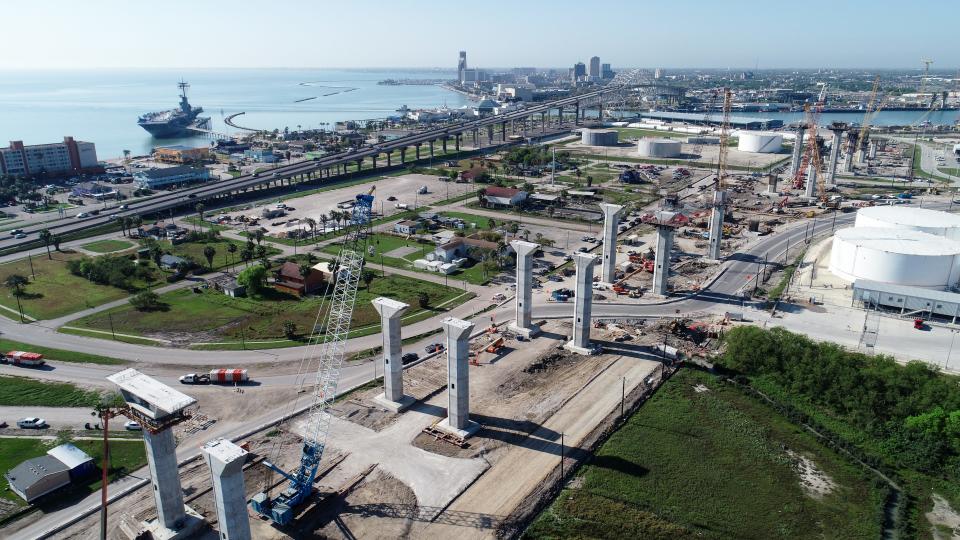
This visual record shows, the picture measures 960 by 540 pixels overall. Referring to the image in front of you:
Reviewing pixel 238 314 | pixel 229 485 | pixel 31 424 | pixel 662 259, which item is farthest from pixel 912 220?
pixel 31 424

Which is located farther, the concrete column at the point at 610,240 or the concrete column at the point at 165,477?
the concrete column at the point at 610,240

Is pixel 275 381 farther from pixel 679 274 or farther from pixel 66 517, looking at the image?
pixel 679 274

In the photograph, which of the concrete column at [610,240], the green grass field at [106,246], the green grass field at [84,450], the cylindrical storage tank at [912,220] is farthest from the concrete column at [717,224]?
the green grass field at [106,246]

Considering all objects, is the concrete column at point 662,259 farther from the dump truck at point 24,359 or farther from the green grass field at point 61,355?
the dump truck at point 24,359

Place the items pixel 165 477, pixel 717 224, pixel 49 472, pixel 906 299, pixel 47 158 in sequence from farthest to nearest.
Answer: pixel 47 158 → pixel 717 224 → pixel 906 299 → pixel 49 472 → pixel 165 477

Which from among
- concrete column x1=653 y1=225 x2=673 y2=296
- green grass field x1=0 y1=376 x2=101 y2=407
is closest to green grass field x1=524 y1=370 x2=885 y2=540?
concrete column x1=653 y1=225 x2=673 y2=296

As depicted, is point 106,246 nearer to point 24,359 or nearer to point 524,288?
point 24,359

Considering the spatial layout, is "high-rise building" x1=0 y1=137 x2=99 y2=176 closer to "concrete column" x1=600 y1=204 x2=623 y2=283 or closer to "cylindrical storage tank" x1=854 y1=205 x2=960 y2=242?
"concrete column" x1=600 y1=204 x2=623 y2=283

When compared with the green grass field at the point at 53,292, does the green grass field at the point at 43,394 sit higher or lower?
lower
